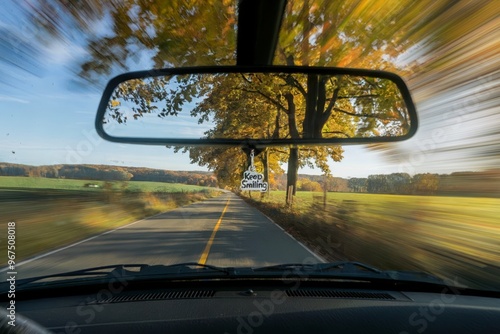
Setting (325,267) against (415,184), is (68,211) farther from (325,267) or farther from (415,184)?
(325,267)

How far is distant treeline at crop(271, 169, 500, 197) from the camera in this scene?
5941 mm

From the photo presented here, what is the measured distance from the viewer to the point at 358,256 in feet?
29.0

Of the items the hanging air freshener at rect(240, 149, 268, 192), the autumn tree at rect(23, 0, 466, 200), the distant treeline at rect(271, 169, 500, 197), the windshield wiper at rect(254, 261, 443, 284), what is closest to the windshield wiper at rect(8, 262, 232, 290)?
the windshield wiper at rect(254, 261, 443, 284)

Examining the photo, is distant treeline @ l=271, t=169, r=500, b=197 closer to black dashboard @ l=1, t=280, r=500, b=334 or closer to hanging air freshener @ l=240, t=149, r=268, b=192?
hanging air freshener @ l=240, t=149, r=268, b=192

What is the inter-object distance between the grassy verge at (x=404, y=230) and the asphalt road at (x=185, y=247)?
2.91ft

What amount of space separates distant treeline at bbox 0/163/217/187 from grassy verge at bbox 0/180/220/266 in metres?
1.11

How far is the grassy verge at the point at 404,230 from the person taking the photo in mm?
5812

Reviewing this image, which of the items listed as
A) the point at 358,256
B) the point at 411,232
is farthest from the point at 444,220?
the point at 358,256

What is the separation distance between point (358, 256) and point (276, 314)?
21.5 feet

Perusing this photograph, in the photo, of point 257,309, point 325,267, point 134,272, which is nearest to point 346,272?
point 325,267

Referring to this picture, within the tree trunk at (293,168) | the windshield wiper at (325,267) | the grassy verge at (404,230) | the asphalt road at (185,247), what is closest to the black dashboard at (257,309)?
the windshield wiper at (325,267)

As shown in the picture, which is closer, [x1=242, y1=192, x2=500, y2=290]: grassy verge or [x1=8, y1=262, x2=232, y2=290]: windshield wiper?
[x1=8, y1=262, x2=232, y2=290]: windshield wiper

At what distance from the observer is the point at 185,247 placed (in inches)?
318

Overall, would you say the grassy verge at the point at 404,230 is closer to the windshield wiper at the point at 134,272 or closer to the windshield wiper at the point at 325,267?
the windshield wiper at the point at 325,267
